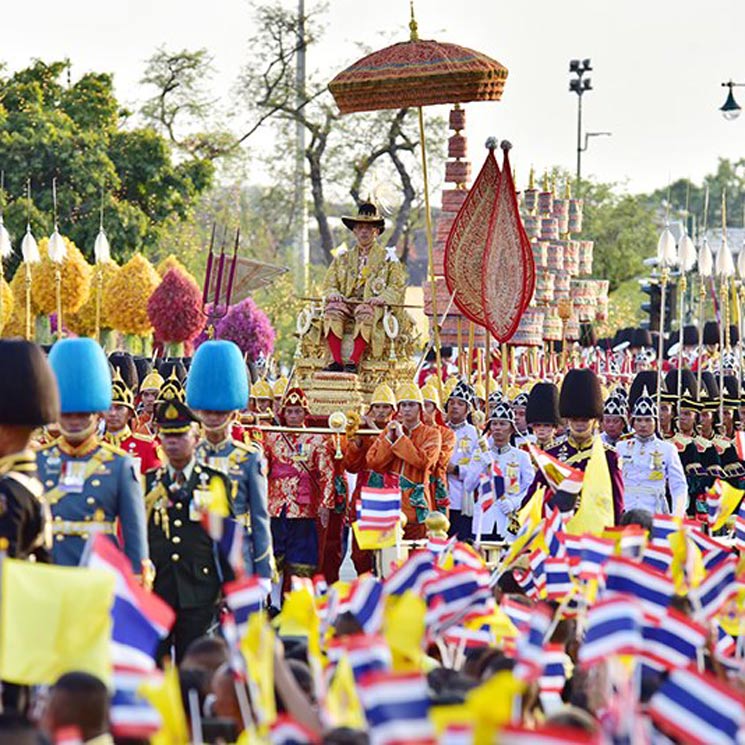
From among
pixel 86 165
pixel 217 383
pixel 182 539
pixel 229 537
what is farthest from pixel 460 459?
pixel 86 165

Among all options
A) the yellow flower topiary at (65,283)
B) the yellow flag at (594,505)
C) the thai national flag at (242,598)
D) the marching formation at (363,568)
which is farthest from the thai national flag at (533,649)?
the yellow flower topiary at (65,283)

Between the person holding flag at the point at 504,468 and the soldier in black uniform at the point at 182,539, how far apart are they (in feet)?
16.2

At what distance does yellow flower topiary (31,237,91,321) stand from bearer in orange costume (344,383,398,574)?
13.6 meters

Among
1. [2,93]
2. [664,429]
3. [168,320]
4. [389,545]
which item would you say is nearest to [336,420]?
[664,429]

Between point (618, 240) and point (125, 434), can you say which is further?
point (618, 240)

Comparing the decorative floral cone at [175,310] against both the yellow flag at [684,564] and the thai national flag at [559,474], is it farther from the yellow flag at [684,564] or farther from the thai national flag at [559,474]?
the yellow flag at [684,564]

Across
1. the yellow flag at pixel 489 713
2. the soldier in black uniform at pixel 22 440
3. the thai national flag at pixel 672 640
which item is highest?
the soldier in black uniform at pixel 22 440

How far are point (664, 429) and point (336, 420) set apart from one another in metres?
3.24

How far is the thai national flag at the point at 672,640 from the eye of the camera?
7.39m

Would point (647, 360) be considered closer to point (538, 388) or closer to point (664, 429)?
point (664, 429)

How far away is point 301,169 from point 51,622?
1581 inches

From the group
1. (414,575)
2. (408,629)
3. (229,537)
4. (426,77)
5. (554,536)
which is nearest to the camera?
(408,629)

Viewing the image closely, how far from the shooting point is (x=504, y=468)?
15.2 m

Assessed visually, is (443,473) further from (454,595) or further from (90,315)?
(90,315)
